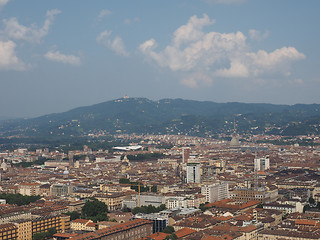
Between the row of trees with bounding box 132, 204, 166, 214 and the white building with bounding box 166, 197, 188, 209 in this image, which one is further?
the white building with bounding box 166, 197, 188, 209

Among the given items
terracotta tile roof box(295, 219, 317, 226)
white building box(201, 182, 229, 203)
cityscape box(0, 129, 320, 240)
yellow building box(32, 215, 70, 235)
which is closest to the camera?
cityscape box(0, 129, 320, 240)

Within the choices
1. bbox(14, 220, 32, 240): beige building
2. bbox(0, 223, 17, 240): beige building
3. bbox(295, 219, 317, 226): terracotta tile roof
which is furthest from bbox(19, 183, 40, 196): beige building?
bbox(295, 219, 317, 226): terracotta tile roof

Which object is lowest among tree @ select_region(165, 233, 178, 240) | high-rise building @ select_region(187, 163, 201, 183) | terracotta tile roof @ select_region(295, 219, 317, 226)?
tree @ select_region(165, 233, 178, 240)

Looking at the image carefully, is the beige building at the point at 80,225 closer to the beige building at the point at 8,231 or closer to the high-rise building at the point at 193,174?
the beige building at the point at 8,231

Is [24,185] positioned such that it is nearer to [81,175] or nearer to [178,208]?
[81,175]

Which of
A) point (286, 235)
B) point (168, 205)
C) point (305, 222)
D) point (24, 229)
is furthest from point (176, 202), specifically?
point (286, 235)

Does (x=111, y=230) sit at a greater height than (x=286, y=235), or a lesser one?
greater

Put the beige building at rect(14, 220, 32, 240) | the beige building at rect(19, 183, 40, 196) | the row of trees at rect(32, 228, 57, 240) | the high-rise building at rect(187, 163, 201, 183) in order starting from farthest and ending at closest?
the high-rise building at rect(187, 163, 201, 183) < the beige building at rect(19, 183, 40, 196) < the beige building at rect(14, 220, 32, 240) < the row of trees at rect(32, 228, 57, 240)

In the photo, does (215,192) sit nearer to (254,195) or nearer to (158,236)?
(254,195)

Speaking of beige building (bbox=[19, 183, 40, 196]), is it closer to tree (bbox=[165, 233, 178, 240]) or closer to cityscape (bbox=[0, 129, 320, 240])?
cityscape (bbox=[0, 129, 320, 240])
